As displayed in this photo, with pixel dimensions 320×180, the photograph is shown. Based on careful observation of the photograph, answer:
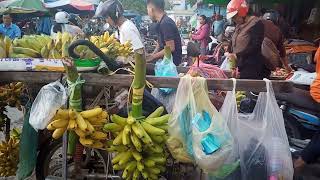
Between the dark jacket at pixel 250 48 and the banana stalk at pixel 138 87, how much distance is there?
183 cm

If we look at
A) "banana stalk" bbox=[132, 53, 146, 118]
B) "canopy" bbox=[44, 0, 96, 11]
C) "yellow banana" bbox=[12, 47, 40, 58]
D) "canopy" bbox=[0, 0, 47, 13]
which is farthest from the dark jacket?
"canopy" bbox=[44, 0, 96, 11]

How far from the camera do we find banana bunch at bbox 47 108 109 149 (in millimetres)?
2555

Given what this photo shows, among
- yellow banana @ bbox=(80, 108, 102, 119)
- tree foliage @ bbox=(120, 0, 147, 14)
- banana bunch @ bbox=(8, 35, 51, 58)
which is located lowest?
tree foliage @ bbox=(120, 0, 147, 14)

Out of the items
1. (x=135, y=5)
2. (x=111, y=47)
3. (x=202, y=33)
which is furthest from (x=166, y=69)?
(x=135, y=5)

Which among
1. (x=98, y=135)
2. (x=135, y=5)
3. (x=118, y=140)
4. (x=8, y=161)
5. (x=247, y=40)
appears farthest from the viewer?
(x=135, y=5)

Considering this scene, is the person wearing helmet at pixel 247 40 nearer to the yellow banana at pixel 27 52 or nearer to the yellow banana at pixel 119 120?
the yellow banana at pixel 119 120

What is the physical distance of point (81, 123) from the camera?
2.55m

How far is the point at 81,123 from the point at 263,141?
4.13 feet

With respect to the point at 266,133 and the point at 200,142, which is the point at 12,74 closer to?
the point at 200,142

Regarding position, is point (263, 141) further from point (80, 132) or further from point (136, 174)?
point (80, 132)

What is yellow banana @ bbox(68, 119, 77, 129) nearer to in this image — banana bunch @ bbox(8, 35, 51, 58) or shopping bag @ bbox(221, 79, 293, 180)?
banana bunch @ bbox(8, 35, 51, 58)

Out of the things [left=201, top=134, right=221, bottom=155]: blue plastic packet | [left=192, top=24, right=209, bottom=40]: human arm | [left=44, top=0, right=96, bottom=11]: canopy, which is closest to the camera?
[left=201, top=134, right=221, bottom=155]: blue plastic packet

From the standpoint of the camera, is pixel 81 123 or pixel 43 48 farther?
pixel 43 48

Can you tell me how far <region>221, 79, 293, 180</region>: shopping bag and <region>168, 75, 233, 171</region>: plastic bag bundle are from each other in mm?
187
